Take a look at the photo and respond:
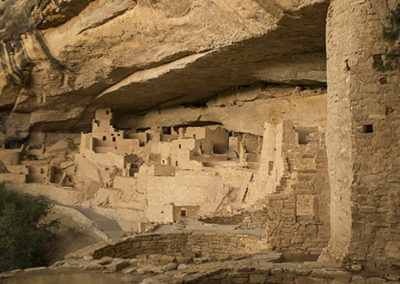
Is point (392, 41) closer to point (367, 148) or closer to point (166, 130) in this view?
point (367, 148)

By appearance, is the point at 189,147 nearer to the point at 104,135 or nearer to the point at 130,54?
the point at 130,54

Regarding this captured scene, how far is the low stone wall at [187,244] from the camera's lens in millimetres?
Result: 9297

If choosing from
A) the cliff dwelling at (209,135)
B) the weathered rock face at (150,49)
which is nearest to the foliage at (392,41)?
the cliff dwelling at (209,135)

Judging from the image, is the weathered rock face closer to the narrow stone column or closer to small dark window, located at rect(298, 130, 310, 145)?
small dark window, located at rect(298, 130, 310, 145)

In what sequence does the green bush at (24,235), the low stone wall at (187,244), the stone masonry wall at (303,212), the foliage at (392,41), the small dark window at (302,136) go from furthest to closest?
the green bush at (24,235)
the small dark window at (302,136)
the low stone wall at (187,244)
the stone masonry wall at (303,212)
the foliage at (392,41)

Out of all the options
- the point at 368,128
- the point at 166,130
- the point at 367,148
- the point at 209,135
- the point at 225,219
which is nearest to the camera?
the point at 367,148

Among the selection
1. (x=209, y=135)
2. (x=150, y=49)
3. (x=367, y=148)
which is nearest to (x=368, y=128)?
(x=367, y=148)

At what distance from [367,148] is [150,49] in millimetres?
11531

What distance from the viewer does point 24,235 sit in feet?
54.7

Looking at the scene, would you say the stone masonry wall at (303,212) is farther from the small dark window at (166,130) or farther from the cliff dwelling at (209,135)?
the small dark window at (166,130)

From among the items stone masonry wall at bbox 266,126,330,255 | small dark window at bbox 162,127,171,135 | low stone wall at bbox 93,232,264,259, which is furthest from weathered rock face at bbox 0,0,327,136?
low stone wall at bbox 93,232,264,259

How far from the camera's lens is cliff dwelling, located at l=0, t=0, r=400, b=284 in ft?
21.0

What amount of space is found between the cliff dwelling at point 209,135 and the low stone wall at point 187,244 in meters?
0.03

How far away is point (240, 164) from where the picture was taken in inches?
675
